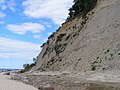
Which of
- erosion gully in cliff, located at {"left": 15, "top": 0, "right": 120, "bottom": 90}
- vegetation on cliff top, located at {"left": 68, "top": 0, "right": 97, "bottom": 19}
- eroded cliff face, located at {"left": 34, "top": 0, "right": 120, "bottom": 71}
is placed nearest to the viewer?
erosion gully in cliff, located at {"left": 15, "top": 0, "right": 120, "bottom": 90}

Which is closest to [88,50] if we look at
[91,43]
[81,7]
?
[91,43]

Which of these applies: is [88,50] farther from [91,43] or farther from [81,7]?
[81,7]

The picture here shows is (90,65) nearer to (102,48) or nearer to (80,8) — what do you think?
(102,48)

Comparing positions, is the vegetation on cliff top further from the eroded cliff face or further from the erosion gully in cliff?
the eroded cliff face

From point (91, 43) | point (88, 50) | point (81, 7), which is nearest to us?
point (88, 50)

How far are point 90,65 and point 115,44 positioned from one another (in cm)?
496

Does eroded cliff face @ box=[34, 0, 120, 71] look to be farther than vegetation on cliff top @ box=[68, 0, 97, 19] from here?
No

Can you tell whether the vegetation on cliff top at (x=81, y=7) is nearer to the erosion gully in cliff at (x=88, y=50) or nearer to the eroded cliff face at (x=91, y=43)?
the erosion gully in cliff at (x=88, y=50)

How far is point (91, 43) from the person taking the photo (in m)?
55.8

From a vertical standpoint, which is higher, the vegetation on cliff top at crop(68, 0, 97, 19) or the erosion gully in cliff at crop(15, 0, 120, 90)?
the vegetation on cliff top at crop(68, 0, 97, 19)

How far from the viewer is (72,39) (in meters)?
66.7

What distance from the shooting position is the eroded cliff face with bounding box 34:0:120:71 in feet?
157

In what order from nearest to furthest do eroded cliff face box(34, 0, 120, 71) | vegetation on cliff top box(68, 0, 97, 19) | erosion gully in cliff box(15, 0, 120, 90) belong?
erosion gully in cliff box(15, 0, 120, 90) < eroded cliff face box(34, 0, 120, 71) < vegetation on cliff top box(68, 0, 97, 19)

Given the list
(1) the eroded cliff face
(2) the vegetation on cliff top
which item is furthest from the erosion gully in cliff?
(2) the vegetation on cliff top
